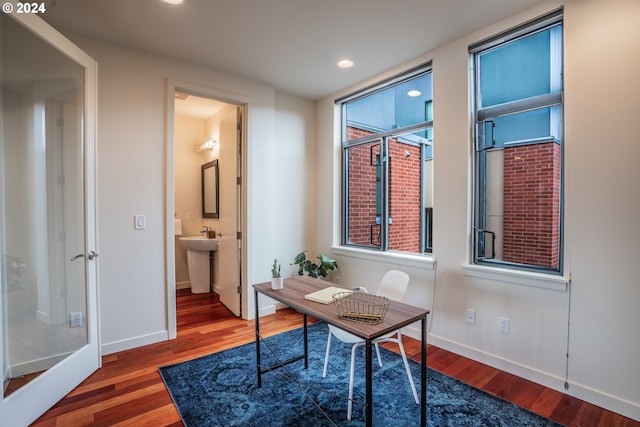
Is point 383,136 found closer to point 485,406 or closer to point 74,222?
point 485,406

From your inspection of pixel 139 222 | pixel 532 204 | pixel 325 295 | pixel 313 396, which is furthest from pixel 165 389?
pixel 532 204

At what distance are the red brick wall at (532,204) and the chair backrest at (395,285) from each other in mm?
936

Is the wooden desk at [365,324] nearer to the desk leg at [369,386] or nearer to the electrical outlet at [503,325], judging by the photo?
the desk leg at [369,386]

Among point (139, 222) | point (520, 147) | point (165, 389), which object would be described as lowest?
point (165, 389)

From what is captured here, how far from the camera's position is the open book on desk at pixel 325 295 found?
1.85 metres

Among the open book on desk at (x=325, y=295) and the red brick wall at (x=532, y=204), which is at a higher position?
the red brick wall at (x=532, y=204)

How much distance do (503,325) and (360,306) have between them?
136 centimetres

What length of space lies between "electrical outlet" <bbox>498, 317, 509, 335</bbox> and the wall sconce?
4.06 meters

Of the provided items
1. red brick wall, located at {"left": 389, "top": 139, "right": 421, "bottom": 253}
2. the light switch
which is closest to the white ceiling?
red brick wall, located at {"left": 389, "top": 139, "right": 421, "bottom": 253}

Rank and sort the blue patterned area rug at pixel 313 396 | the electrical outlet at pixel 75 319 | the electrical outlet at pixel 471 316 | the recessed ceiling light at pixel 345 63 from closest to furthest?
the blue patterned area rug at pixel 313 396 < the electrical outlet at pixel 75 319 < the electrical outlet at pixel 471 316 < the recessed ceiling light at pixel 345 63

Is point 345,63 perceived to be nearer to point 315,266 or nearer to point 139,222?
point 315,266

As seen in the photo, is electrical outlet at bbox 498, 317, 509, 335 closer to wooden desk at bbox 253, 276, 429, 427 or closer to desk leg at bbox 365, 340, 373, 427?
wooden desk at bbox 253, 276, 429, 427

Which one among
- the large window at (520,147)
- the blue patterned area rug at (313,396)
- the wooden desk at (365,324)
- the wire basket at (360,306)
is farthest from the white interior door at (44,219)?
the large window at (520,147)

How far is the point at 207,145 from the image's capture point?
4.64 meters
